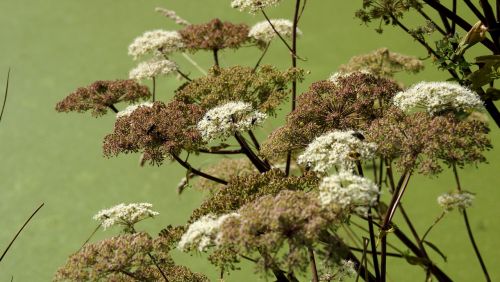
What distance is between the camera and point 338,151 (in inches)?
50.3

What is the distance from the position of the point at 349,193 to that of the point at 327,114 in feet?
1.29

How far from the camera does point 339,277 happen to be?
1.44 meters

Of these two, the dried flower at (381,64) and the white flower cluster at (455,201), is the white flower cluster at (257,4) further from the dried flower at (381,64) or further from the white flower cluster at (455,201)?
the white flower cluster at (455,201)

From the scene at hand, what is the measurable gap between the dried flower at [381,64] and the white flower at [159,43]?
48 cm

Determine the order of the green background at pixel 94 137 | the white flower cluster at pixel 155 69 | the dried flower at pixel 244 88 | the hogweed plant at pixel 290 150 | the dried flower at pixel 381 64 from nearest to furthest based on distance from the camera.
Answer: the hogweed plant at pixel 290 150 < the dried flower at pixel 244 88 < the white flower cluster at pixel 155 69 < the dried flower at pixel 381 64 < the green background at pixel 94 137

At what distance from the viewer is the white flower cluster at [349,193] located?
110cm

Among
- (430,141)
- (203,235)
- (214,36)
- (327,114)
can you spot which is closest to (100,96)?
(214,36)

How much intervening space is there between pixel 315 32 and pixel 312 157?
2.67 meters

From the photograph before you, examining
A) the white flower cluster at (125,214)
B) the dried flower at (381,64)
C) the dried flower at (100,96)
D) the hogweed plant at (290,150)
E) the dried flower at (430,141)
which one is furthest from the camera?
the dried flower at (381,64)

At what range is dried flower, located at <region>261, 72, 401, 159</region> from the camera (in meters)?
1.44

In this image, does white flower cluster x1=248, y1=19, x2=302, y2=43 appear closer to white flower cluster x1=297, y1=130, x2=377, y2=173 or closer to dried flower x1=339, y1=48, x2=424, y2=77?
dried flower x1=339, y1=48, x2=424, y2=77

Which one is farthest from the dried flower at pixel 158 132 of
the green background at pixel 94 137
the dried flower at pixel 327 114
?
the green background at pixel 94 137

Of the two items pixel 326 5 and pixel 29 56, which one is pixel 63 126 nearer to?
pixel 29 56

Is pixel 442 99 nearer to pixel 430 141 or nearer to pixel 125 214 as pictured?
pixel 430 141
